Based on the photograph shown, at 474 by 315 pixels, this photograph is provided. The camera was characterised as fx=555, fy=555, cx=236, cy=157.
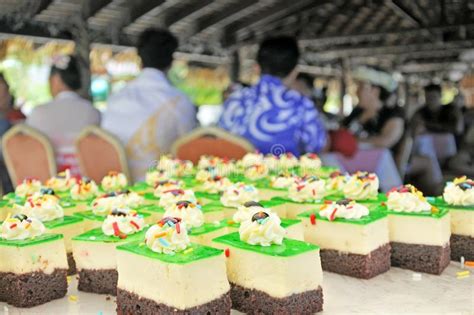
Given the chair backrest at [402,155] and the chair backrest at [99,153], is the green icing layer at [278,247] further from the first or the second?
the chair backrest at [402,155]

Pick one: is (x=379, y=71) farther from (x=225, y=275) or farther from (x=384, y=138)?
(x=225, y=275)

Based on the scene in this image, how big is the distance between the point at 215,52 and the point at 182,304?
8906mm

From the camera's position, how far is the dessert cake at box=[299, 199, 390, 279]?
90.7 inches

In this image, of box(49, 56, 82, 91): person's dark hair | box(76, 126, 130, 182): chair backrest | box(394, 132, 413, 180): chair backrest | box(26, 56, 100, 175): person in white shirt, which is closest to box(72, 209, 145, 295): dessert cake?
box(76, 126, 130, 182): chair backrest

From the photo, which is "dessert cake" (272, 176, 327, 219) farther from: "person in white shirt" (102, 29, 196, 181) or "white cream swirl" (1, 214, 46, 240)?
"person in white shirt" (102, 29, 196, 181)

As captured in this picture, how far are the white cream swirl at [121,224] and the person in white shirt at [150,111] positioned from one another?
2000 mm

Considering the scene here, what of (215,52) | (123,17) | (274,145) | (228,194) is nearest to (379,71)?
(215,52)

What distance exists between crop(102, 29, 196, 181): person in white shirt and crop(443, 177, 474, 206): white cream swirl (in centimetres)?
227

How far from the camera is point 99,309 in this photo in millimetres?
1999

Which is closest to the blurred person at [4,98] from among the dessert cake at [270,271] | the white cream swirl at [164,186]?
the white cream swirl at [164,186]

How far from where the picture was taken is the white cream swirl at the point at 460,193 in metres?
2.55

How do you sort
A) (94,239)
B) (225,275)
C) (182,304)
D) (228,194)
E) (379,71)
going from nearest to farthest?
(182,304) < (225,275) < (94,239) < (228,194) < (379,71)

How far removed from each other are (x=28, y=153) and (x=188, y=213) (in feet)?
8.19

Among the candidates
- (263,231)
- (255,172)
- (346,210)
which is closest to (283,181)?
(255,172)
